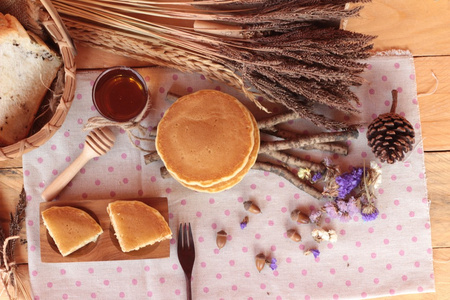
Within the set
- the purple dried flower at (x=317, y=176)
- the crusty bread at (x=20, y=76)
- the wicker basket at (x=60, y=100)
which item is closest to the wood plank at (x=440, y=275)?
the purple dried flower at (x=317, y=176)

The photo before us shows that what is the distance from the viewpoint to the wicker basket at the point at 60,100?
1.11m

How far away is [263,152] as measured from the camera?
1.32m

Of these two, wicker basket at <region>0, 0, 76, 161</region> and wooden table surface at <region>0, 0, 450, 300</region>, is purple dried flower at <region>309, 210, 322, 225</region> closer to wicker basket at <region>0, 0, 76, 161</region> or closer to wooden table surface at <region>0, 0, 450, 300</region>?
wooden table surface at <region>0, 0, 450, 300</region>

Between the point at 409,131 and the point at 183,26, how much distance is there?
0.78 m

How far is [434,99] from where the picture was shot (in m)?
1.38

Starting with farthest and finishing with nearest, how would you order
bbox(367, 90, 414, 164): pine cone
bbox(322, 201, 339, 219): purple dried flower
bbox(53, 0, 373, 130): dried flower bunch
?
bbox(322, 201, 339, 219): purple dried flower, bbox(367, 90, 414, 164): pine cone, bbox(53, 0, 373, 130): dried flower bunch

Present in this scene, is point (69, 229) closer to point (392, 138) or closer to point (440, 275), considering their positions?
point (392, 138)

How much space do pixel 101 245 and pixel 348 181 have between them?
0.85 m

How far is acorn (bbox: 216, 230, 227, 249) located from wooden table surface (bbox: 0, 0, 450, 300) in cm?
65

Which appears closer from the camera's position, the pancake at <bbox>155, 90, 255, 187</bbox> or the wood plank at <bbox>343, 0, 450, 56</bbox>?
the pancake at <bbox>155, 90, 255, 187</bbox>

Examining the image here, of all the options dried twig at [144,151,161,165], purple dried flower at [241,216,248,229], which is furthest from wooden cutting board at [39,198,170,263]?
purple dried flower at [241,216,248,229]

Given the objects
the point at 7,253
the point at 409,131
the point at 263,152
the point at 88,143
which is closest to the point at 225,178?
the point at 263,152

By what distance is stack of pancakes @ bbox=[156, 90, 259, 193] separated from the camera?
4.01 feet

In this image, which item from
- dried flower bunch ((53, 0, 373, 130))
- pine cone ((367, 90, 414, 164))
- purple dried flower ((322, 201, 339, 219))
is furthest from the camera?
purple dried flower ((322, 201, 339, 219))
